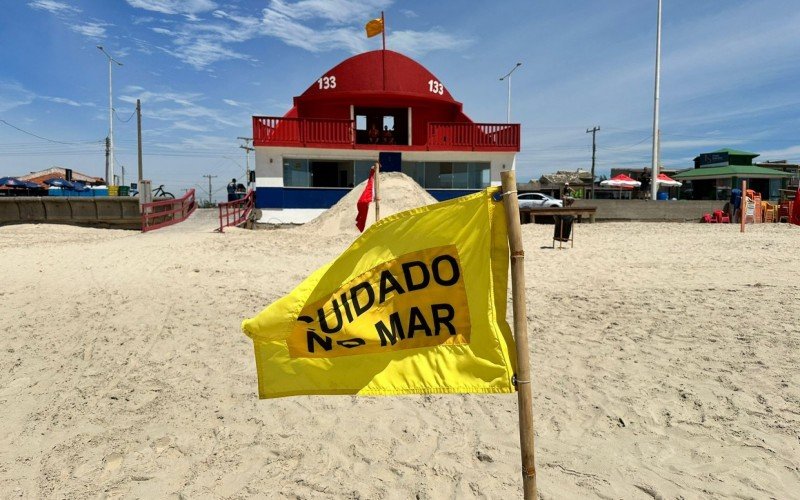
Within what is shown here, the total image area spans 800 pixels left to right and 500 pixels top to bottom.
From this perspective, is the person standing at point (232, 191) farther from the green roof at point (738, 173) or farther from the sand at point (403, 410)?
the green roof at point (738, 173)

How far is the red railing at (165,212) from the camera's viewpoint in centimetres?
1939

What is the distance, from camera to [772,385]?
15.3 ft

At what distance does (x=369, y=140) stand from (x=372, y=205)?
26.4 ft

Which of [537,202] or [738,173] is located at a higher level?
[738,173]

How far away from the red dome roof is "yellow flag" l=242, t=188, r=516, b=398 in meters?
21.9

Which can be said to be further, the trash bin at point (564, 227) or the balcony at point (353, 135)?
the balcony at point (353, 135)

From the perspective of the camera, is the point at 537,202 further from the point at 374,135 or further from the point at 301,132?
the point at 301,132

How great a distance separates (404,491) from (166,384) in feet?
10.4

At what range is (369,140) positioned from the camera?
81.5 feet

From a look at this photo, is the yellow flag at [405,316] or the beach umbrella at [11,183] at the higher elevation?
the beach umbrella at [11,183]

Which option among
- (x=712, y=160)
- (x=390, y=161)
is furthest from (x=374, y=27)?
(x=712, y=160)

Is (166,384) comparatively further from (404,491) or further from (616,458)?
(616,458)

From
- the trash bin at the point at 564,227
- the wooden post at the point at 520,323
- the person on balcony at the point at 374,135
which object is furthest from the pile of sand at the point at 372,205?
the wooden post at the point at 520,323

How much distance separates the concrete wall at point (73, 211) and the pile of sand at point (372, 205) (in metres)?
10.1
